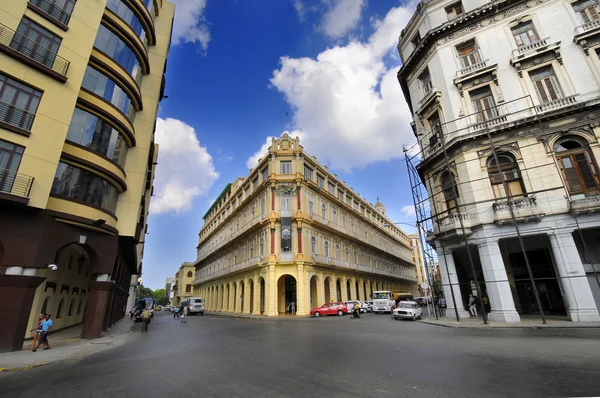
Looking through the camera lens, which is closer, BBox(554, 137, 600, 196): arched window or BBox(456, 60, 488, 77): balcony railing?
BBox(554, 137, 600, 196): arched window

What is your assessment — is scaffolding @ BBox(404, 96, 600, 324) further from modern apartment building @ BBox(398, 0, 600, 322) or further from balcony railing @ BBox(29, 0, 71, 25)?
balcony railing @ BBox(29, 0, 71, 25)

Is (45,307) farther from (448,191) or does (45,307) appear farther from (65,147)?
(448,191)

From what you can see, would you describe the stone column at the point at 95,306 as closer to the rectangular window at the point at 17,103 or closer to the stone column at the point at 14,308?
the stone column at the point at 14,308

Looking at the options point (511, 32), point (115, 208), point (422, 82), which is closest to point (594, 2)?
point (511, 32)

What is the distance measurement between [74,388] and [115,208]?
39.1 feet

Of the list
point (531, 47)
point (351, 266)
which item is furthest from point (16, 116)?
point (351, 266)

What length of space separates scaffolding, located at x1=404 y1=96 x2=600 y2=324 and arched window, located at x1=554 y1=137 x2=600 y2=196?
50cm

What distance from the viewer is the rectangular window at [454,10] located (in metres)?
20.5

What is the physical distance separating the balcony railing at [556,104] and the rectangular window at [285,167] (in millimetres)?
22591

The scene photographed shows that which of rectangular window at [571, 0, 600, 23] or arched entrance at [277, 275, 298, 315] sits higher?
rectangular window at [571, 0, 600, 23]

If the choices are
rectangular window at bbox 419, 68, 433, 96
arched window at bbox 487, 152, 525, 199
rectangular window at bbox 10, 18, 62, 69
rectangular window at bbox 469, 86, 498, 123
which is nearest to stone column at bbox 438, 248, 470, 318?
arched window at bbox 487, 152, 525, 199

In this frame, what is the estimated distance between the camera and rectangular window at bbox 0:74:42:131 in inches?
439

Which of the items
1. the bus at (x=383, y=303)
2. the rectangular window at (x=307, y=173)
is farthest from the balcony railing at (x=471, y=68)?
the bus at (x=383, y=303)

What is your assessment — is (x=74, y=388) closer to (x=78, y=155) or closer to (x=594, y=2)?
(x=78, y=155)
